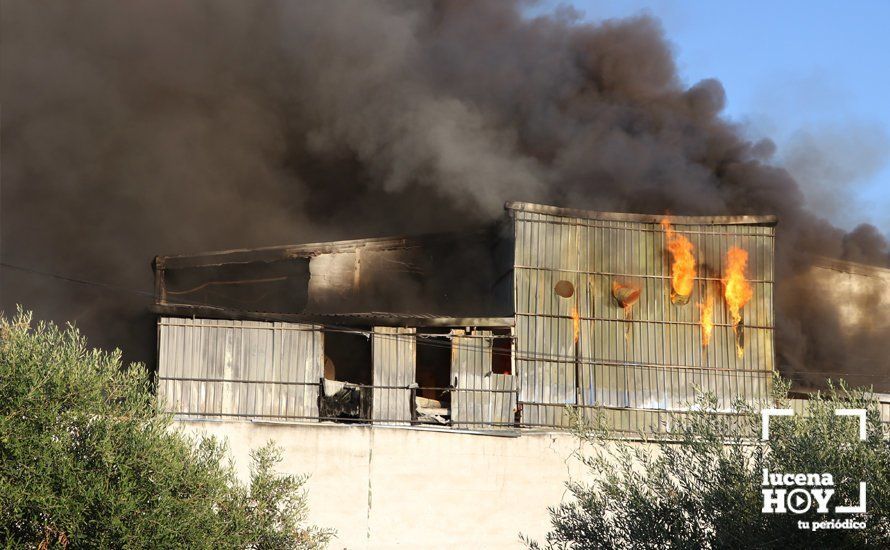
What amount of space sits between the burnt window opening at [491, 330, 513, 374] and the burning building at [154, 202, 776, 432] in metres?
0.04

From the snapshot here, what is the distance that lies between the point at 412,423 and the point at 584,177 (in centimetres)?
1061

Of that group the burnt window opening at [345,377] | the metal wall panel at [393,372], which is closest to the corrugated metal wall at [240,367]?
the burnt window opening at [345,377]

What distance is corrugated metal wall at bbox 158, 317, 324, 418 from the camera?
23.9 meters

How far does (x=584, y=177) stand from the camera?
31.6 m

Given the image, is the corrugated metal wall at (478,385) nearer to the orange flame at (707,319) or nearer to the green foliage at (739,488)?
the orange flame at (707,319)

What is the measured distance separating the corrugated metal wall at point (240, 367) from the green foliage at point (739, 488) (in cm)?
1024

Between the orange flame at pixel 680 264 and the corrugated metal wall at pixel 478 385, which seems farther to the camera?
the orange flame at pixel 680 264

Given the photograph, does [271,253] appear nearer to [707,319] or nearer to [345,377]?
[345,377]

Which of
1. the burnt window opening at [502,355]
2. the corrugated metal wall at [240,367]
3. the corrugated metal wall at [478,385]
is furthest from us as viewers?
the burnt window opening at [502,355]

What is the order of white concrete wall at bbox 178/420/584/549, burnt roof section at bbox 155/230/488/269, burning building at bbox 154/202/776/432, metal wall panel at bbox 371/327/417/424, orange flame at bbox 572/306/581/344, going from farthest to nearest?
burnt roof section at bbox 155/230/488/269 → orange flame at bbox 572/306/581/344 → metal wall panel at bbox 371/327/417/424 → burning building at bbox 154/202/776/432 → white concrete wall at bbox 178/420/584/549

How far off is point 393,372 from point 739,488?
12177 millimetres

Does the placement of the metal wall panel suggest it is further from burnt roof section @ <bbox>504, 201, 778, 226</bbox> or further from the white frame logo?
the white frame logo

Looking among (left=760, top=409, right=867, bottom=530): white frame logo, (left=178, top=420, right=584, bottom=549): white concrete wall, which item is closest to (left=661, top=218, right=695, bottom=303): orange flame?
(left=178, top=420, right=584, bottom=549): white concrete wall

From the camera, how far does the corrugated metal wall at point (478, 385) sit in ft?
81.9
